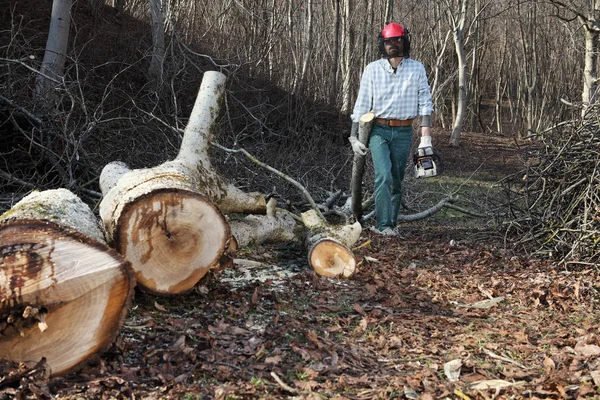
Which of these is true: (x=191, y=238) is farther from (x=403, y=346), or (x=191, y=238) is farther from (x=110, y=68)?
(x=110, y=68)

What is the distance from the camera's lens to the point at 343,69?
58.2 feet

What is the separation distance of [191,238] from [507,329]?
75.6 inches

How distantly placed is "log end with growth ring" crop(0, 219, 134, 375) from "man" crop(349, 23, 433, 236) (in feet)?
11.2

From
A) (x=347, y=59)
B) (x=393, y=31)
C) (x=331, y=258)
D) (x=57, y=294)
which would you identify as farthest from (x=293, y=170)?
(x=347, y=59)

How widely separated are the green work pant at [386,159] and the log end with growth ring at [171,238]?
239cm

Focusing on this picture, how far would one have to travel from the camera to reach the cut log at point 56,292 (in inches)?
103

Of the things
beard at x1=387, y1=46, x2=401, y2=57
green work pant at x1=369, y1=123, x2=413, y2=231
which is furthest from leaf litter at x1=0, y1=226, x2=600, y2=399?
beard at x1=387, y1=46, x2=401, y2=57

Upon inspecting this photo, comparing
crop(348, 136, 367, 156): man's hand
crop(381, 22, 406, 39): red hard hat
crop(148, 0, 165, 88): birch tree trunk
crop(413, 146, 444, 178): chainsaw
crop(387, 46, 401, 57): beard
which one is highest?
crop(148, 0, 165, 88): birch tree trunk

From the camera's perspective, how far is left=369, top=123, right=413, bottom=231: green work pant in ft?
19.1

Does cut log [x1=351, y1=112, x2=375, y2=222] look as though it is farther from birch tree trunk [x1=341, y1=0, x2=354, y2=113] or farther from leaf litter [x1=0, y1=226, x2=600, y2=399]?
birch tree trunk [x1=341, y1=0, x2=354, y2=113]

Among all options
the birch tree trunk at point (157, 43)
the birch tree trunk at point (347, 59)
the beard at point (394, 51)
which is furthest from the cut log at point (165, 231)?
the birch tree trunk at point (347, 59)

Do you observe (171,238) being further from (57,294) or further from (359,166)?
(359,166)

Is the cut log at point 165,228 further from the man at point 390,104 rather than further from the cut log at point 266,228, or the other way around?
the man at point 390,104

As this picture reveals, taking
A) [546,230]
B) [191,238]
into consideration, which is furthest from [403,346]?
[546,230]
